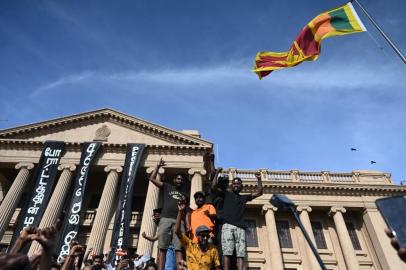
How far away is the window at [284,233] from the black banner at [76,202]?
15390 mm

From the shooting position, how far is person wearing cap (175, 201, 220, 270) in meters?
4.91

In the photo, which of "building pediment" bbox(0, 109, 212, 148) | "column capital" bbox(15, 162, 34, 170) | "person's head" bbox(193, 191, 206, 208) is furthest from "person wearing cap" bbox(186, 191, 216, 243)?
"column capital" bbox(15, 162, 34, 170)

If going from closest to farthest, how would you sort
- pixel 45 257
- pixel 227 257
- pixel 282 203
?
pixel 45 257, pixel 282 203, pixel 227 257

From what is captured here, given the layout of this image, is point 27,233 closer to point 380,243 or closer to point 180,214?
point 180,214

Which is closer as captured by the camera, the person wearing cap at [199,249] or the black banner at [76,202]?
the person wearing cap at [199,249]

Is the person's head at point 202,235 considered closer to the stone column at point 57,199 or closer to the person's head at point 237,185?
the person's head at point 237,185

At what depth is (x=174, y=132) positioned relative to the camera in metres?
22.0

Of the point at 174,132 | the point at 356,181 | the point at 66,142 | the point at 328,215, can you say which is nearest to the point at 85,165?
the point at 66,142

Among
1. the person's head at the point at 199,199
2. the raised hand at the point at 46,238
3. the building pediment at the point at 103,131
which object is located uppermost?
the building pediment at the point at 103,131

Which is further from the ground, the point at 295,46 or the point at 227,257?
the point at 295,46

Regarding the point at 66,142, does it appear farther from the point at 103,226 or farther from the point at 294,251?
the point at 294,251

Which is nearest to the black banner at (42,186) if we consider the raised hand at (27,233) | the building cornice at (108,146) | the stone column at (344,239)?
the building cornice at (108,146)

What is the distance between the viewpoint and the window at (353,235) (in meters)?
23.1

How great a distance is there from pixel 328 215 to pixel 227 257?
71.9 ft
